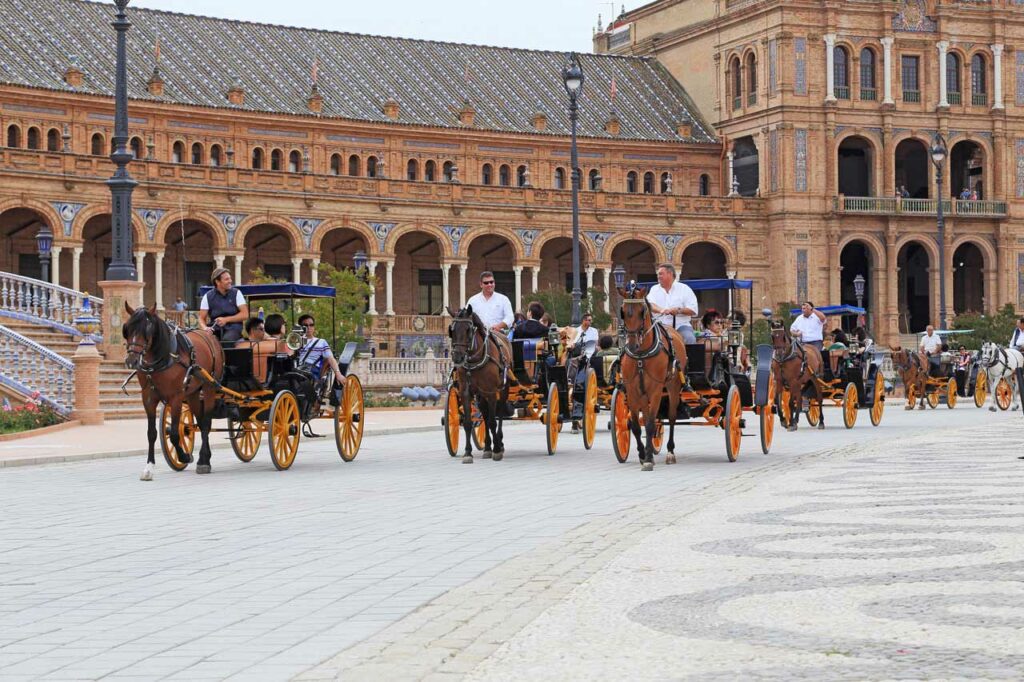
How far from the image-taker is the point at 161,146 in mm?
65188

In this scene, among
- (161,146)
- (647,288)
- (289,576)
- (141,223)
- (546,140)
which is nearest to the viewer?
(289,576)

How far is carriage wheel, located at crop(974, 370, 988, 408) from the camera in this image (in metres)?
39.8

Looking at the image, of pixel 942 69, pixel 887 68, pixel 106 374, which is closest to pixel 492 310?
pixel 106 374

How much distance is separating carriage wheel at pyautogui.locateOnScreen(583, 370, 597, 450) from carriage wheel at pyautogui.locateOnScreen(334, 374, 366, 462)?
9.15 feet

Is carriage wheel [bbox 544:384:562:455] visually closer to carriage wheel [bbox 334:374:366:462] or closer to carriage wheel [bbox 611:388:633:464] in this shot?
carriage wheel [bbox 611:388:633:464]

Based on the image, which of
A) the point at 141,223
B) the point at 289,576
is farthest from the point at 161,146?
the point at 289,576

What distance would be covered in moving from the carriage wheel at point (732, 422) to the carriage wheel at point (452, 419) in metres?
3.17

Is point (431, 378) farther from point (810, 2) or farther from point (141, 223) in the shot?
point (810, 2)

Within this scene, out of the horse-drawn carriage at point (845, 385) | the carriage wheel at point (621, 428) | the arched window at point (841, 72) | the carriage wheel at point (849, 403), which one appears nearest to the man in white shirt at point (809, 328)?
the horse-drawn carriage at point (845, 385)

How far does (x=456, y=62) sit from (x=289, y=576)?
231 ft

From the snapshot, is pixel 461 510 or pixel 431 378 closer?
pixel 461 510

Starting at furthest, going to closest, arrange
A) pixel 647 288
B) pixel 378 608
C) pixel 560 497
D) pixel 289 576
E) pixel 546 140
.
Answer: pixel 546 140 < pixel 647 288 < pixel 560 497 < pixel 289 576 < pixel 378 608

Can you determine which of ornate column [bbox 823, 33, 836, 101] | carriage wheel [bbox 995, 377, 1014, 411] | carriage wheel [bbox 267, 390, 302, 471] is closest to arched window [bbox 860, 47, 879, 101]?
ornate column [bbox 823, 33, 836, 101]

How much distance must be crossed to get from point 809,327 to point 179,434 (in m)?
12.8
